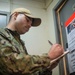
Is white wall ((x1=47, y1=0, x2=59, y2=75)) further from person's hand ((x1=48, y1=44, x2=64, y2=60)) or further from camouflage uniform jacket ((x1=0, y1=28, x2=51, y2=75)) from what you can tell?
camouflage uniform jacket ((x1=0, y1=28, x2=51, y2=75))

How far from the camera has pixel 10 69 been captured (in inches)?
40.5

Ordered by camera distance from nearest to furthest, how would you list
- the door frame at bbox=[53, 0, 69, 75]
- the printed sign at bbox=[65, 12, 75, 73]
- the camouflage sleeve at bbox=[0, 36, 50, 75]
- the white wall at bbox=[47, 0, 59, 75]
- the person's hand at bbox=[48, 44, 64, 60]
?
the camouflage sleeve at bbox=[0, 36, 50, 75], the person's hand at bbox=[48, 44, 64, 60], the printed sign at bbox=[65, 12, 75, 73], the door frame at bbox=[53, 0, 69, 75], the white wall at bbox=[47, 0, 59, 75]

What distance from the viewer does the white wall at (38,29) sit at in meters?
2.13

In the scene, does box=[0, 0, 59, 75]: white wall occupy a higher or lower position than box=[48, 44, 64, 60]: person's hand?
higher

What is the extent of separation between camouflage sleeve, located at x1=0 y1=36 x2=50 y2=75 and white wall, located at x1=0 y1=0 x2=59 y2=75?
100 centimetres

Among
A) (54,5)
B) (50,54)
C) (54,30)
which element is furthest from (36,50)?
(50,54)

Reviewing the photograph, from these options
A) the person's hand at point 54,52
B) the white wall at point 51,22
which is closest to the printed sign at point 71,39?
the white wall at point 51,22

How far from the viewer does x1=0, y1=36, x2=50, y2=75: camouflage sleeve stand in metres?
1.03

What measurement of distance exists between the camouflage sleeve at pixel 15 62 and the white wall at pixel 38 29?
1.00 m

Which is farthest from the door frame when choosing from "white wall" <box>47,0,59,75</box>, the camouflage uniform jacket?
the camouflage uniform jacket

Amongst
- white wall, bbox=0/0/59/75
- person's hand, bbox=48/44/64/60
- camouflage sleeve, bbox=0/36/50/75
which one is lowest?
camouflage sleeve, bbox=0/36/50/75

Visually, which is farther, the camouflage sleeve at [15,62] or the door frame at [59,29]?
the door frame at [59,29]

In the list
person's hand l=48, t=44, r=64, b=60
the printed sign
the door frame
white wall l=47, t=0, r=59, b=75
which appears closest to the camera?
person's hand l=48, t=44, r=64, b=60

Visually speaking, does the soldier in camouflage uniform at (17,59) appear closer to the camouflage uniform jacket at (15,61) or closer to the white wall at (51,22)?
the camouflage uniform jacket at (15,61)
